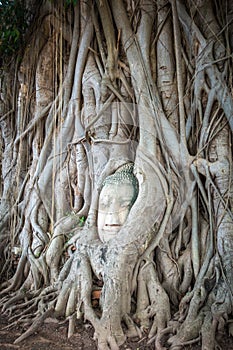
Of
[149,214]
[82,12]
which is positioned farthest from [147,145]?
[82,12]

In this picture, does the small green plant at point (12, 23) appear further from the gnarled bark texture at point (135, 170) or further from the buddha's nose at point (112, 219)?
the buddha's nose at point (112, 219)

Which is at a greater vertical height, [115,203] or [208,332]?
[115,203]

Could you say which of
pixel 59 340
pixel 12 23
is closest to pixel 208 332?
pixel 59 340

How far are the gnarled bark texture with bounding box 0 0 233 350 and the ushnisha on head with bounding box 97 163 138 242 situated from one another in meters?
0.11

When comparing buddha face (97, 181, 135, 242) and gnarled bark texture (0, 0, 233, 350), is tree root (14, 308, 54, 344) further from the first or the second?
buddha face (97, 181, 135, 242)

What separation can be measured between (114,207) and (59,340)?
1064 mm

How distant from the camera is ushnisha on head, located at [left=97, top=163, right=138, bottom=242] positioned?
2820 millimetres

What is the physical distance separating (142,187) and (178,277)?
0.76 metres

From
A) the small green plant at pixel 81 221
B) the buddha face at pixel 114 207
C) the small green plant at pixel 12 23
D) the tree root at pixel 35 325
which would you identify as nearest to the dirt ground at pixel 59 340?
the tree root at pixel 35 325

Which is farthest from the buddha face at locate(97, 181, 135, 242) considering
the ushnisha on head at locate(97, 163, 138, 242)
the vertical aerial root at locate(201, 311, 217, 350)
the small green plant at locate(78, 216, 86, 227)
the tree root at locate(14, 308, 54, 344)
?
the vertical aerial root at locate(201, 311, 217, 350)

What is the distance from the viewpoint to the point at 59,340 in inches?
92.4

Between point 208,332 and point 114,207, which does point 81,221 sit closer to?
point 114,207

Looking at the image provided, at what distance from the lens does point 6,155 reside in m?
4.39

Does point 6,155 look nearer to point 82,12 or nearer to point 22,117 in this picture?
point 22,117
